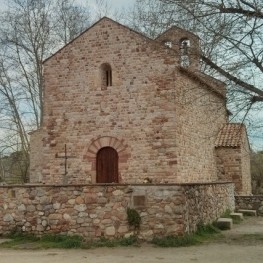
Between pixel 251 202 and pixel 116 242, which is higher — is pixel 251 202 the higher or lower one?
the higher one

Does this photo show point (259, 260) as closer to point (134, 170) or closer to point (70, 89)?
point (134, 170)

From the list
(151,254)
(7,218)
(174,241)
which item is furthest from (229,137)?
(151,254)

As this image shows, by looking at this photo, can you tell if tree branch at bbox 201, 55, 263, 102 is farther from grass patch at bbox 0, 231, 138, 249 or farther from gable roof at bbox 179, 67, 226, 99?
grass patch at bbox 0, 231, 138, 249

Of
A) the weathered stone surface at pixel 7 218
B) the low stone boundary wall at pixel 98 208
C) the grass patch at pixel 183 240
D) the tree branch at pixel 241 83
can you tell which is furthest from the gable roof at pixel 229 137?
the weathered stone surface at pixel 7 218

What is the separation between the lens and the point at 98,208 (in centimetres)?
1098

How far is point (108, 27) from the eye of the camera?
60.3 ft

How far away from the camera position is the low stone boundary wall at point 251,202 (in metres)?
19.6

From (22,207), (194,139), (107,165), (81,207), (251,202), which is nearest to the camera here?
(81,207)

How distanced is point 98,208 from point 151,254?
6.48 ft

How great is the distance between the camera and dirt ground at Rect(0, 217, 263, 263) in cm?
909

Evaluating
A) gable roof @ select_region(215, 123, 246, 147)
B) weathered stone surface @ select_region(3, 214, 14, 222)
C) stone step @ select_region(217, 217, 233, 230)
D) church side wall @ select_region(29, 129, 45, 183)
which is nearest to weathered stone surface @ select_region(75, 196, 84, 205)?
weathered stone surface @ select_region(3, 214, 14, 222)

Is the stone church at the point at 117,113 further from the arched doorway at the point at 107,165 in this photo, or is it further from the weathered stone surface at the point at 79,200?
the weathered stone surface at the point at 79,200

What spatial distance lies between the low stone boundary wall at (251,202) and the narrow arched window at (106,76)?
25.3 feet

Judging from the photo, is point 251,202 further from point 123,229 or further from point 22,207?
point 22,207
